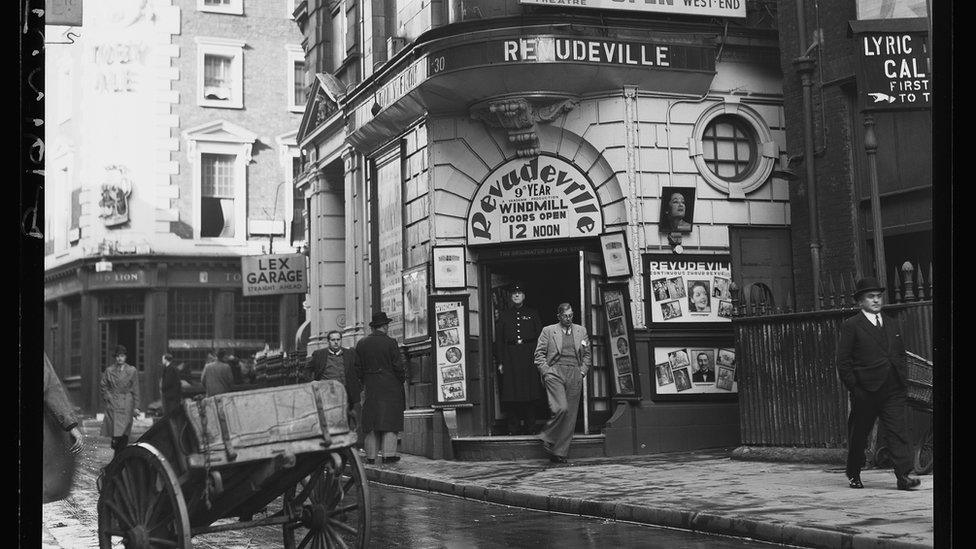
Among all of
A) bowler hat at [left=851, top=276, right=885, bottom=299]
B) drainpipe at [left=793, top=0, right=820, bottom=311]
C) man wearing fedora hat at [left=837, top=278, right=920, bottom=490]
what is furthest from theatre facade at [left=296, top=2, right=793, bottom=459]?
man wearing fedora hat at [left=837, top=278, right=920, bottom=490]

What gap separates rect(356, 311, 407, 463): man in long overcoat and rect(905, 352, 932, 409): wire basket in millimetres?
7463

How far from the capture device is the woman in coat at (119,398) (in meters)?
18.5

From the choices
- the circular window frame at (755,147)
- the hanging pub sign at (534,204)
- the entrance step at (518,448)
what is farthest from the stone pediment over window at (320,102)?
the entrance step at (518,448)

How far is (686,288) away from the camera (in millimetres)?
18062

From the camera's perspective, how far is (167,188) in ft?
71.2

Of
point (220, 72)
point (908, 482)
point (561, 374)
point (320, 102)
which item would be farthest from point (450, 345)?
point (320, 102)

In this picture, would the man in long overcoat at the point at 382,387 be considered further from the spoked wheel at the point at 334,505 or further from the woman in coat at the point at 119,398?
the spoked wheel at the point at 334,505

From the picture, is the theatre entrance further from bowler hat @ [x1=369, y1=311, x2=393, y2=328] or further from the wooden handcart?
the wooden handcart

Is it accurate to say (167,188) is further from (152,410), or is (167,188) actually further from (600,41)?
(600,41)

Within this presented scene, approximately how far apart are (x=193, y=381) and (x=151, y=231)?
3.07 m

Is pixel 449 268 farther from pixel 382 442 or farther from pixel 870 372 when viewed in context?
pixel 870 372

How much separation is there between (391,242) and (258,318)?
972 centimetres

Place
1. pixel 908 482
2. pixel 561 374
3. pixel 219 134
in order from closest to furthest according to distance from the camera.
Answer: pixel 908 482
pixel 561 374
pixel 219 134

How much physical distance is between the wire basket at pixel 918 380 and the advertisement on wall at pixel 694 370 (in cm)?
538
